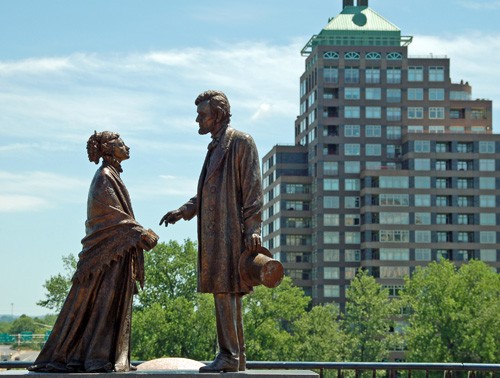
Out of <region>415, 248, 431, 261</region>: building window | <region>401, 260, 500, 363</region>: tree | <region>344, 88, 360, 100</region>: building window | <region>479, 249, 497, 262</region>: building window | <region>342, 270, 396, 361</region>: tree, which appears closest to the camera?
<region>401, 260, 500, 363</region>: tree

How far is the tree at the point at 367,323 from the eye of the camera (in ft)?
265

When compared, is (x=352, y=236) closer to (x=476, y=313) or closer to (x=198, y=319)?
(x=476, y=313)

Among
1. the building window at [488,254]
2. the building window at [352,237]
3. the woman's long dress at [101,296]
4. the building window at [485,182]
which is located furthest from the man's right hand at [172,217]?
the building window at [352,237]

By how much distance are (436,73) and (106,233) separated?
409 ft

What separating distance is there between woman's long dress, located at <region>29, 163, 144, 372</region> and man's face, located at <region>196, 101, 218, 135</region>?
1230 millimetres

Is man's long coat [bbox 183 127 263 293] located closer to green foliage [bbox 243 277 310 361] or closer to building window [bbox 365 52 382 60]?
green foliage [bbox 243 277 310 361]

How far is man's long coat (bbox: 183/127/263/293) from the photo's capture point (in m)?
11.8

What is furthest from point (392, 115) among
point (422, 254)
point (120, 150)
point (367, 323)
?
point (120, 150)

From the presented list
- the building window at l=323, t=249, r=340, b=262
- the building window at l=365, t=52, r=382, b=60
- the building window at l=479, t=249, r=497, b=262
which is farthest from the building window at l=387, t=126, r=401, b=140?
Answer: the building window at l=479, t=249, r=497, b=262

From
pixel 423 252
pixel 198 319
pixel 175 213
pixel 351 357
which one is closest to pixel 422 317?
pixel 351 357

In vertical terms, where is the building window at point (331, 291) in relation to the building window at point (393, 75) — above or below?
below

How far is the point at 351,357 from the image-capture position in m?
81.4

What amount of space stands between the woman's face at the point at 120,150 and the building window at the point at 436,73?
124 metres

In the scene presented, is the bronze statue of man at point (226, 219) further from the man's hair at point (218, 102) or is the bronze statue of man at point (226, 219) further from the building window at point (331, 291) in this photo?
the building window at point (331, 291)
